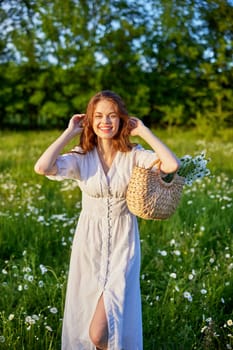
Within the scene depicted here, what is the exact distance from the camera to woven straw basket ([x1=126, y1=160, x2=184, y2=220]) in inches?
98.3

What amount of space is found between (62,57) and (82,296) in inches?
495

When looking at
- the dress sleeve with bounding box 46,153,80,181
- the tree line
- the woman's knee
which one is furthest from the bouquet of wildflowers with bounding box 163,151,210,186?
the tree line

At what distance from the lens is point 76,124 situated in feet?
8.89

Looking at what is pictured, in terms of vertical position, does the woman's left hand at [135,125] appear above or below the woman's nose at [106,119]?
below

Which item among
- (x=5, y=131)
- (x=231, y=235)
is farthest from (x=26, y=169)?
(x=5, y=131)

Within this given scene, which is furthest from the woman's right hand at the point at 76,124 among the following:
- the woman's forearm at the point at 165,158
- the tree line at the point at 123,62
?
the tree line at the point at 123,62

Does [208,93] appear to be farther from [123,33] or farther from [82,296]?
[82,296]

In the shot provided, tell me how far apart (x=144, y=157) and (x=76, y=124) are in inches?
13.8

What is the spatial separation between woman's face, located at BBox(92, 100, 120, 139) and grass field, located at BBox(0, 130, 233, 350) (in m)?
0.97

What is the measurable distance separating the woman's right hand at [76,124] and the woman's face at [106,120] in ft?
0.30

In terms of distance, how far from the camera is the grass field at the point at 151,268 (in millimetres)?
3270

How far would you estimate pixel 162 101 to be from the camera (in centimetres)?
1462

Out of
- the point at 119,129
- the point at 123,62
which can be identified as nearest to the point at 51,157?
the point at 119,129

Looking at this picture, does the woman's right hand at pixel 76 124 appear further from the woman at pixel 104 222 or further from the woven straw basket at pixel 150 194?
the woven straw basket at pixel 150 194
